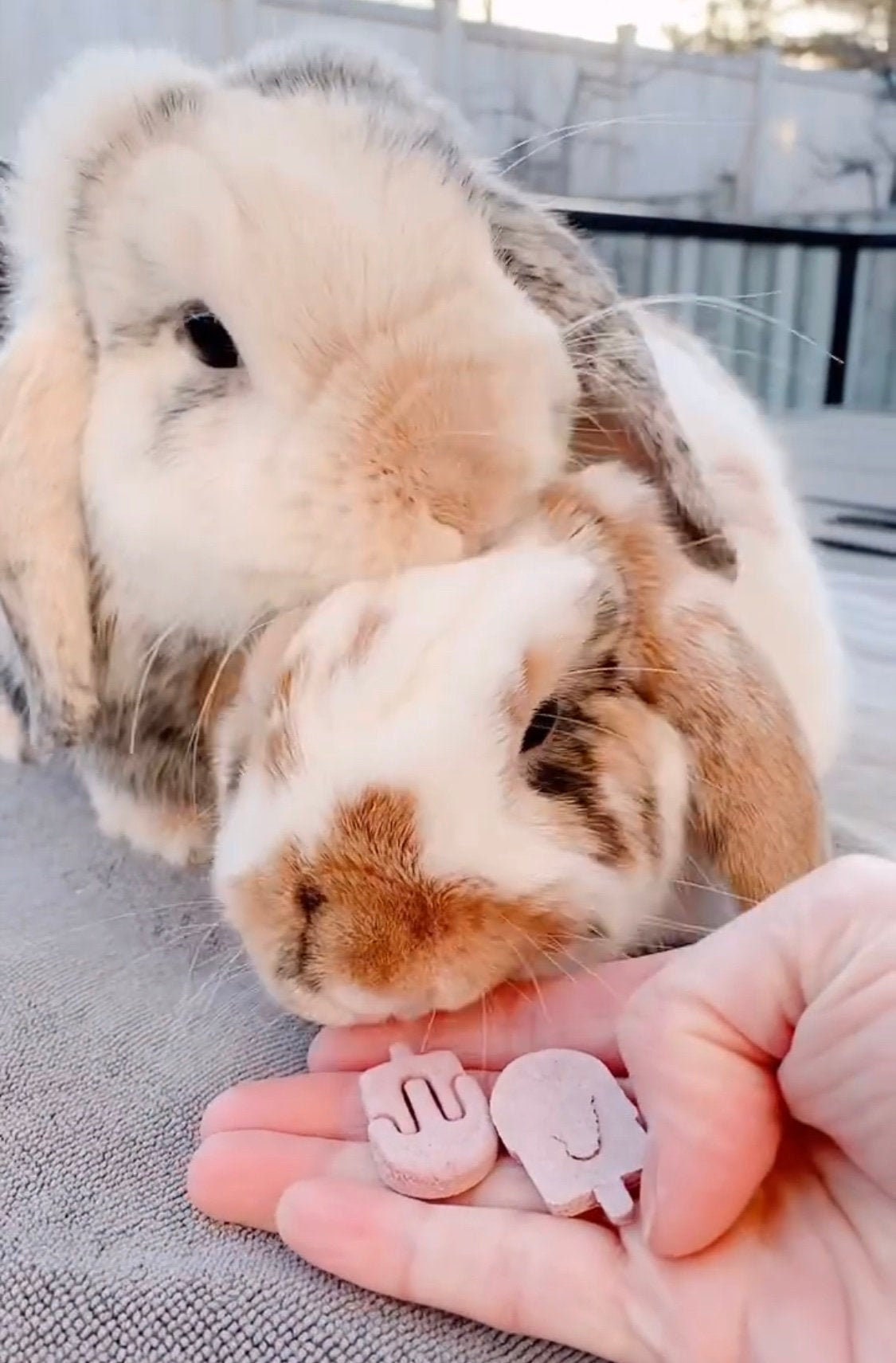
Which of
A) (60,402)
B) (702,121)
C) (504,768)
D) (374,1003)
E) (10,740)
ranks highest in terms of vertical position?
(702,121)

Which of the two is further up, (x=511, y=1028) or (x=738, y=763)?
(x=738, y=763)

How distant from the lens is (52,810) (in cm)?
115

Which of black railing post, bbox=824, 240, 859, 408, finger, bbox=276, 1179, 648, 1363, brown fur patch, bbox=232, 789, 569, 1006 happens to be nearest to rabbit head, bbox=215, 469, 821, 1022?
brown fur patch, bbox=232, 789, 569, 1006

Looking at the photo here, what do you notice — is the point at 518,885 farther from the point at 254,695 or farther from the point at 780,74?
the point at 780,74

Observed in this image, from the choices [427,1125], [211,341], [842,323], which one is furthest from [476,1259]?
[842,323]

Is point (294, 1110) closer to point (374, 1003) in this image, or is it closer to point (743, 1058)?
point (374, 1003)

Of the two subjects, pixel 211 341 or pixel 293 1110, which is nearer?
pixel 293 1110

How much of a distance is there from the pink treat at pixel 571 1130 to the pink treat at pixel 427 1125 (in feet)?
0.05

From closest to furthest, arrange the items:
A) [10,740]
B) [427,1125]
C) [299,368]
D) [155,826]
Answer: [427,1125]
[299,368]
[155,826]
[10,740]

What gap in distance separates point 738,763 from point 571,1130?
24 centimetres

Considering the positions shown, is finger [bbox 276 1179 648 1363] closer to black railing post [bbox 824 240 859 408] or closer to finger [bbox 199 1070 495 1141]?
finger [bbox 199 1070 495 1141]

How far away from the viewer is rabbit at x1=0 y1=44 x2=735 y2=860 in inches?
27.8

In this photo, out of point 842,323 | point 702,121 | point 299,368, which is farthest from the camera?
point 842,323

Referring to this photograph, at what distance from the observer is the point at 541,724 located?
699mm
